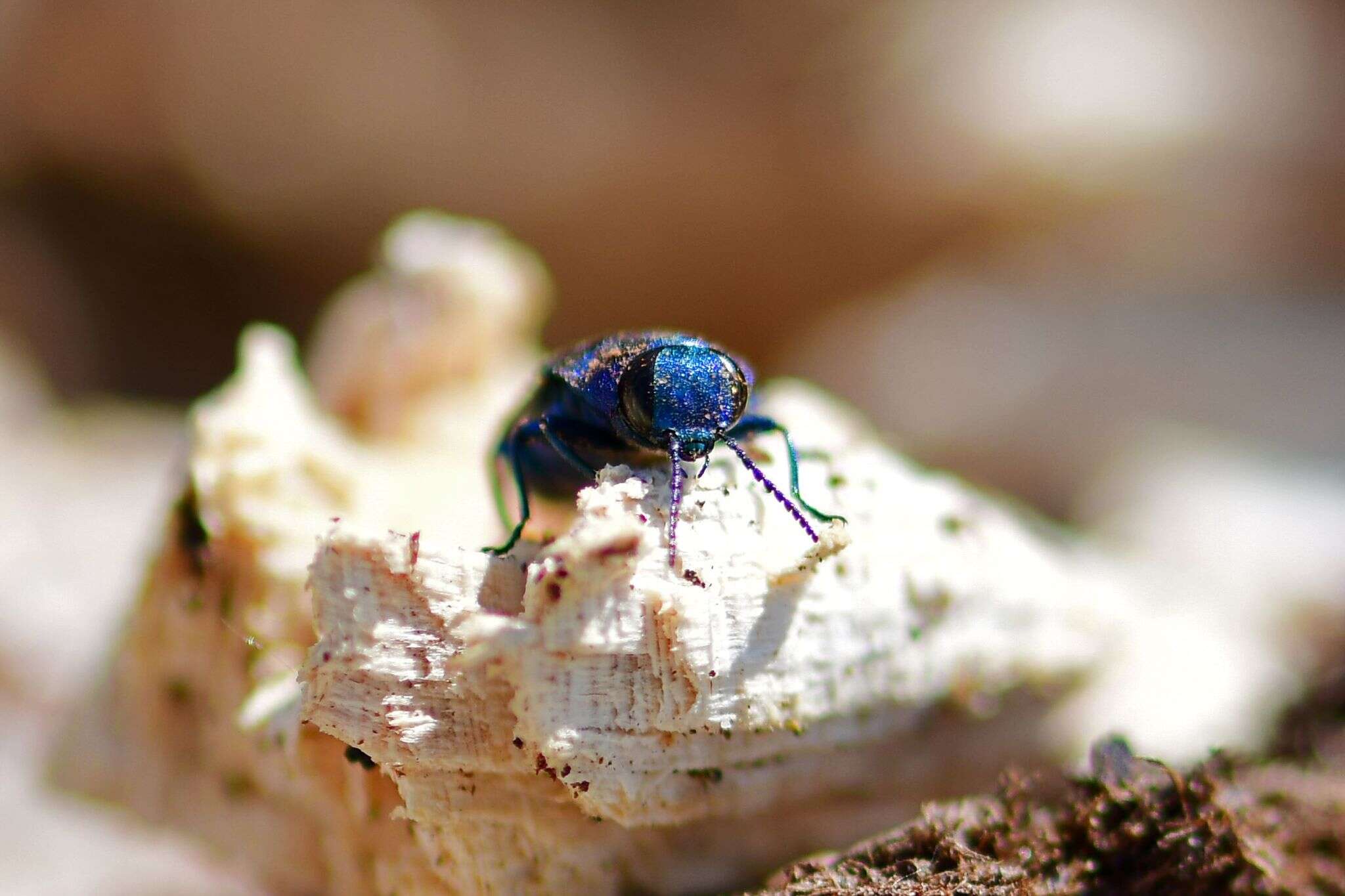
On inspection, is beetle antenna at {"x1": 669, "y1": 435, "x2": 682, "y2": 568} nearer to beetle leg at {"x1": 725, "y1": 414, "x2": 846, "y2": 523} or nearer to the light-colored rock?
the light-colored rock

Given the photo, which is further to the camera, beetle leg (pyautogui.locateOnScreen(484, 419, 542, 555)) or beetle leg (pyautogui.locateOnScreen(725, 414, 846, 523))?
beetle leg (pyautogui.locateOnScreen(484, 419, 542, 555))

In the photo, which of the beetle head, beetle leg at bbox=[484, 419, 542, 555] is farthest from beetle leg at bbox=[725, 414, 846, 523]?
beetle leg at bbox=[484, 419, 542, 555]

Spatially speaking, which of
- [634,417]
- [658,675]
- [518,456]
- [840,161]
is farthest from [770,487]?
[840,161]

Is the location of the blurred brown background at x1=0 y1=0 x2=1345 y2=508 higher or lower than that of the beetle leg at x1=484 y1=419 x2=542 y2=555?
higher

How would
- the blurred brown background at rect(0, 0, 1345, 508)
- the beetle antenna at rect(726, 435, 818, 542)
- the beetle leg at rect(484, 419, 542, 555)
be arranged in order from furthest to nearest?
the blurred brown background at rect(0, 0, 1345, 508)
the beetle leg at rect(484, 419, 542, 555)
the beetle antenna at rect(726, 435, 818, 542)

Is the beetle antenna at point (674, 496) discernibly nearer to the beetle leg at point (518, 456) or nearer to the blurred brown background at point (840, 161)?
the beetle leg at point (518, 456)

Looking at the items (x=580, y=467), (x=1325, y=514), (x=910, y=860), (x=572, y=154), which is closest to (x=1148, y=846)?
(x=910, y=860)

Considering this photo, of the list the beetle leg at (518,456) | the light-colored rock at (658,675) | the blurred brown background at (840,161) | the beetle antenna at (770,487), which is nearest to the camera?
the light-colored rock at (658,675)

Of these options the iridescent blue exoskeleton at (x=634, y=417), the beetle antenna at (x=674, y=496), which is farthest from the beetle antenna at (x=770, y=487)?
the beetle antenna at (x=674, y=496)
